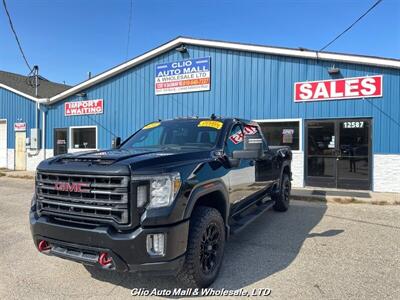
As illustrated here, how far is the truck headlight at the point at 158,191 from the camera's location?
10.7 feet

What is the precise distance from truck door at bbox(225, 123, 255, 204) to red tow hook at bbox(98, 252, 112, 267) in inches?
73.1

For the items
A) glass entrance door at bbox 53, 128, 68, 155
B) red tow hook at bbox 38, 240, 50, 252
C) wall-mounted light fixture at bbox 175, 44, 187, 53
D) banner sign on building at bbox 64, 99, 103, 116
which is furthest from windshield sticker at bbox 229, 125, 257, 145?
glass entrance door at bbox 53, 128, 68, 155

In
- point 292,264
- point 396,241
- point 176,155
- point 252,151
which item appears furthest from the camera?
point 396,241

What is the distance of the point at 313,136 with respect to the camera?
11633 millimetres

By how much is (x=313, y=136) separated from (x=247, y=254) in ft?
25.1

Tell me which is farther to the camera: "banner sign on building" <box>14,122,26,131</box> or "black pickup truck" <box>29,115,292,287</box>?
"banner sign on building" <box>14,122,26,131</box>

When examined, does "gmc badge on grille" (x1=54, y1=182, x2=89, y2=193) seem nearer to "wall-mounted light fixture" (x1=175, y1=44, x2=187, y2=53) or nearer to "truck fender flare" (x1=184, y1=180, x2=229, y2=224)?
"truck fender flare" (x1=184, y1=180, x2=229, y2=224)

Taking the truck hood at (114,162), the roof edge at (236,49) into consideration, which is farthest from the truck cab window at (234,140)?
the roof edge at (236,49)

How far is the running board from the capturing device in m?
4.76

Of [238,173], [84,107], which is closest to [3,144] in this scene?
[84,107]

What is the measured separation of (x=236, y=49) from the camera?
1277 cm

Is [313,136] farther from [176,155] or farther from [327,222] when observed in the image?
[176,155]

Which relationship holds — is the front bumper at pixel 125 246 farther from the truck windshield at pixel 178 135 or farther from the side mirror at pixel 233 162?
the truck windshield at pixel 178 135

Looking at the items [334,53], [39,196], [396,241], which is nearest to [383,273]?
[396,241]
